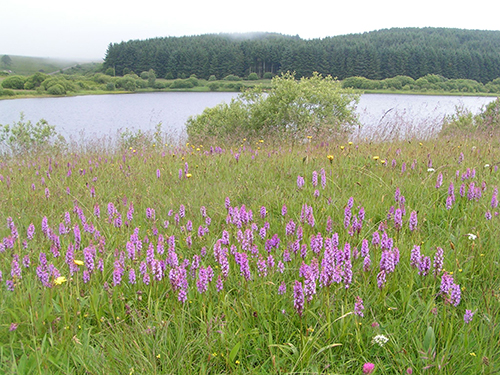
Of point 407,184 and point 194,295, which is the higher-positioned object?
point 407,184

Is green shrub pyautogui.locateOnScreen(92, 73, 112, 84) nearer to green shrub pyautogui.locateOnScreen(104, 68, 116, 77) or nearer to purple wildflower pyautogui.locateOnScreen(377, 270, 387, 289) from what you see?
green shrub pyautogui.locateOnScreen(104, 68, 116, 77)

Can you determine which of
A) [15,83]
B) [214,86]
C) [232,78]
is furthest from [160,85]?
[15,83]

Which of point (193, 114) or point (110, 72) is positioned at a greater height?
point (110, 72)

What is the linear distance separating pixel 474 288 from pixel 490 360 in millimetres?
725

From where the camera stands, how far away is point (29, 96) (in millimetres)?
59375

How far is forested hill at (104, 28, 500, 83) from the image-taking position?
231ft

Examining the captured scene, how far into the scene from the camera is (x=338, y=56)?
77.9m

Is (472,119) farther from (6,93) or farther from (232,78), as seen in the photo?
(232,78)

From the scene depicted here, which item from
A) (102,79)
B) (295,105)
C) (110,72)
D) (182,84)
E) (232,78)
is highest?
(110,72)

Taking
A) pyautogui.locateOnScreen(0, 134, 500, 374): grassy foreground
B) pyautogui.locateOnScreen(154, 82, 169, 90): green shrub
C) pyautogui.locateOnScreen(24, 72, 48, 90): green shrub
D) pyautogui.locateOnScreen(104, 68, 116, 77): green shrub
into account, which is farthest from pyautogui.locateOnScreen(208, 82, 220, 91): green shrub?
pyautogui.locateOnScreen(0, 134, 500, 374): grassy foreground

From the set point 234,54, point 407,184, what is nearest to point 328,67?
point 234,54

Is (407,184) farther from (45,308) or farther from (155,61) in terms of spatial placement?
(155,61)

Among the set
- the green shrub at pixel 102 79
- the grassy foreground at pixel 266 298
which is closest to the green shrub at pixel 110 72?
the green shrub at pixel 102 79

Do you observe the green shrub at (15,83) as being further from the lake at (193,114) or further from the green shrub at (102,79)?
the lake at (193,114)
